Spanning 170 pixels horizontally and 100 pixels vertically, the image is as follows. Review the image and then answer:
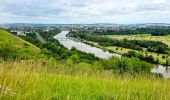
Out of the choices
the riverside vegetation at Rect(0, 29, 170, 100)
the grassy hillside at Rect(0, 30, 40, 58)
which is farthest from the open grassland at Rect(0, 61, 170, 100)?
the grassy hillside at Rect(0, 30, 40, 58)

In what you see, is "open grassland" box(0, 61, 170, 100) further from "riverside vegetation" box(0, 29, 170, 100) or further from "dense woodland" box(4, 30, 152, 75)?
"dense woodland" box(4, 30, 152, 75)

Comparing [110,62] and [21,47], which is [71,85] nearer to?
[110,62]

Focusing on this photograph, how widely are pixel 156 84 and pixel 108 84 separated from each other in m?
1.06

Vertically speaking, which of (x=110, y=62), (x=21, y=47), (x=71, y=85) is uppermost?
(x=71, y=85)

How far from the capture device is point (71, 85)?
237 inches

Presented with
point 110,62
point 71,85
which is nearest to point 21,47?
point 110,62

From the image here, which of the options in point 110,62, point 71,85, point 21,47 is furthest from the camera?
point 21,47

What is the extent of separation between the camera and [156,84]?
22.0 feet

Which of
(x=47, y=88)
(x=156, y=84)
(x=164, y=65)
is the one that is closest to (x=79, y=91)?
(x=47, y=88)

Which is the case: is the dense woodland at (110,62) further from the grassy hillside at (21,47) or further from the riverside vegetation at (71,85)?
the grassy hillside at (21,47)

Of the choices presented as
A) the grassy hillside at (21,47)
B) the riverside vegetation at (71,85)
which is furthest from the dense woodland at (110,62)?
the grassy hillside at (21,47)

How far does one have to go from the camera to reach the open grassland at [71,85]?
496cm

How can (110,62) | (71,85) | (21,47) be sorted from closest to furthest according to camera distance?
(71,85) < (110,62) < (21,47)

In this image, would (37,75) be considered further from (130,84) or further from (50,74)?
(130,84)
